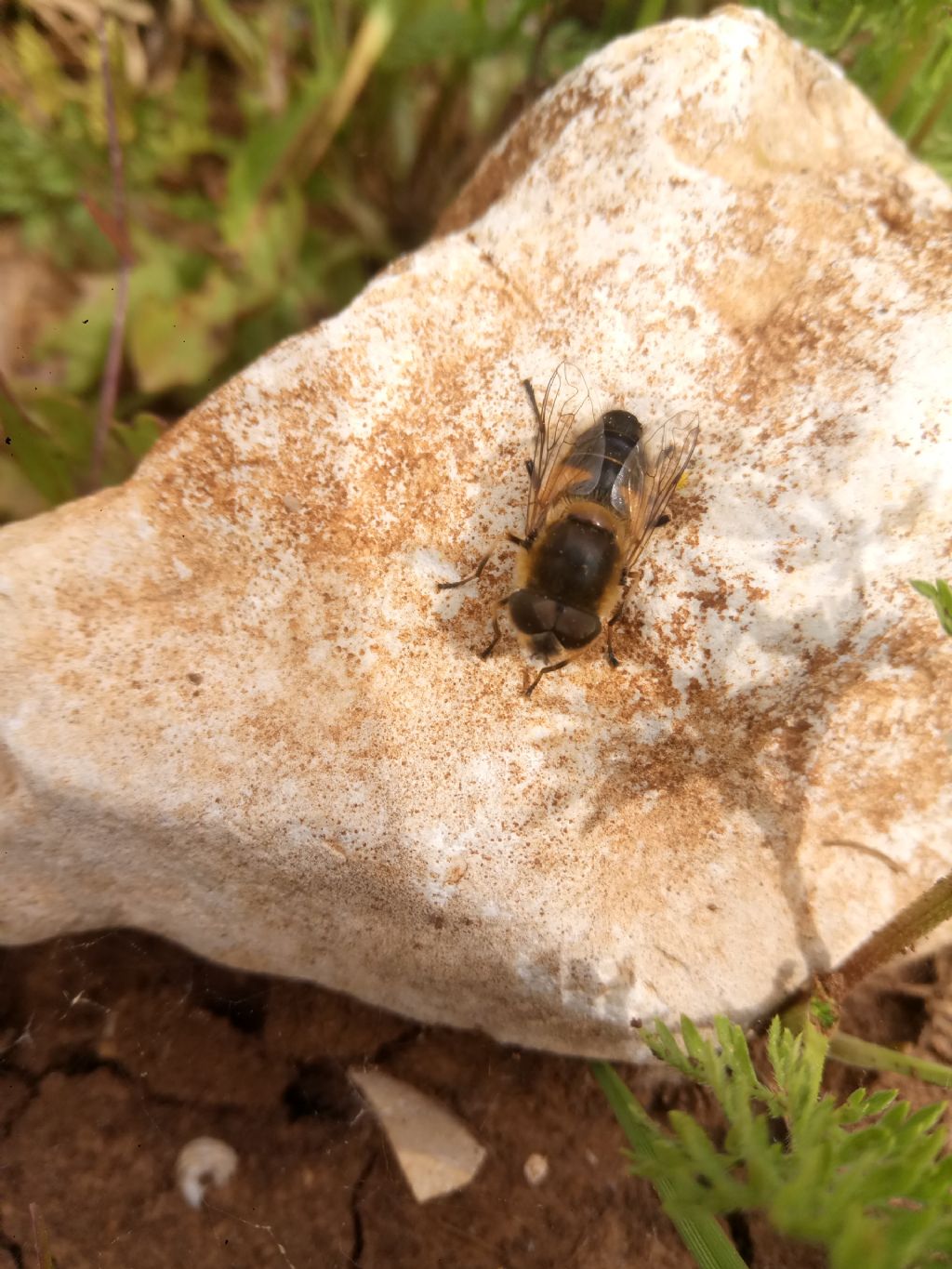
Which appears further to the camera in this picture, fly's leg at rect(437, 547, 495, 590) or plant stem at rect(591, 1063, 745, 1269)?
fly's leg at rect(437, 547, 495, 590)

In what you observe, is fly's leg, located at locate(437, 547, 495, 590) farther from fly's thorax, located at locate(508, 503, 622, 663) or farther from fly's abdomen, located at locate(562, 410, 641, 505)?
fly's abdomen, located at locate(562, 410, 641, 505)

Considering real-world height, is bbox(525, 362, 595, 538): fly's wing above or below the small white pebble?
above

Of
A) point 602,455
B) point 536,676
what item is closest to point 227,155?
point 602,455

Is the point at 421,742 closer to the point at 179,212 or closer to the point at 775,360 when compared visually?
the point at 775,360

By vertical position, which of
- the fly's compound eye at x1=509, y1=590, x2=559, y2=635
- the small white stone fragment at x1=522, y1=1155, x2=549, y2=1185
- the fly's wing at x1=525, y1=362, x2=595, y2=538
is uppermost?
the fly's wing at x1=525, y1=362, x2=595, y2=538

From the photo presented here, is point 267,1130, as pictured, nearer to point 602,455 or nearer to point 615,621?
point 615,621

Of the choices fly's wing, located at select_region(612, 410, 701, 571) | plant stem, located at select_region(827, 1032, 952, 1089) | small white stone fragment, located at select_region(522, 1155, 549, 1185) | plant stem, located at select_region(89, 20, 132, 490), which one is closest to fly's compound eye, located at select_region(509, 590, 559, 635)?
fly's wing, located at select_region(612, 410, 701, 571)
